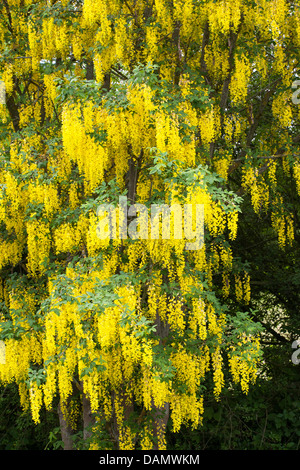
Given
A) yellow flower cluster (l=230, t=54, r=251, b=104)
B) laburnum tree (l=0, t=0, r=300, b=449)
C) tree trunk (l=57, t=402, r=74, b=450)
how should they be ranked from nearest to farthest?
laburnum tree (l=0, t=0, r=300, b=449) → yellow flower cluster (l=230, t=54, r=251, b=104) → tree trunk (l=57, t=402, r=74, b=450)

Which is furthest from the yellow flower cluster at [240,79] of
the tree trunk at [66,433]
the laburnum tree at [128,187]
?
the tree trunk at [66,433]

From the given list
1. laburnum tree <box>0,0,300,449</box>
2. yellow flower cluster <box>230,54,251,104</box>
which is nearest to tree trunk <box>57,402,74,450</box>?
laburnum tree <box>0,0,300,449</box>

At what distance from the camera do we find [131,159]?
553 cm

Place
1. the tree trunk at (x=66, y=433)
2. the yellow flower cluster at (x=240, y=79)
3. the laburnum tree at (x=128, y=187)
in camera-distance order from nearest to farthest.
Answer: the laburnum tree at (x=128, y=187) < the yellow flower cluster at (x=240, y=79) < the tree trunk at (x=66, y=433)

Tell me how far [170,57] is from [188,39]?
1.01 feet

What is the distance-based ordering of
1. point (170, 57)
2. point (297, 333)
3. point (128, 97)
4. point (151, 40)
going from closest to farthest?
point (128, 97)
point (151, 40)
point (170, 57)
point (297, 333)

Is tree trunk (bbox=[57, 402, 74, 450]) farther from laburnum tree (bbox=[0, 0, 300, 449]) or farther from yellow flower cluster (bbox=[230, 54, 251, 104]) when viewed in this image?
yellow flower cluster (bbox=[230, 54, 251, 104])

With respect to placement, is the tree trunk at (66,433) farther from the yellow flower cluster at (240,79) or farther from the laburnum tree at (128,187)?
the yellow flower cluster at (240,79)

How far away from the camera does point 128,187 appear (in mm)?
5684

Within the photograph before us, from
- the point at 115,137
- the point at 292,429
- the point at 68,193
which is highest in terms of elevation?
the point at 115,137

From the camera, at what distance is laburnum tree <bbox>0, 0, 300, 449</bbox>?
4.58 metres

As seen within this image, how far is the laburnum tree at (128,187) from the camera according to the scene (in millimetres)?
4582

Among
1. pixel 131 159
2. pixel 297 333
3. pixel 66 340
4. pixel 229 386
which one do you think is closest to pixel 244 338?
pixel 66 340

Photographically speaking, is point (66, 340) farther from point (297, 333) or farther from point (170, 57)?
point (297, 333)
